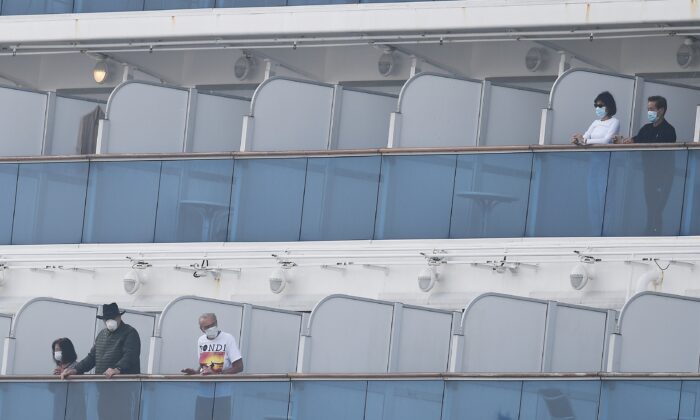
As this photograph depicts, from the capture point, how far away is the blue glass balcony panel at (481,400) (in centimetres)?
2561

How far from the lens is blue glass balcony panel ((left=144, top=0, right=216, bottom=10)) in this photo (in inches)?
1297

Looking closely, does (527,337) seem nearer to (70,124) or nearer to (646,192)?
(646,192)

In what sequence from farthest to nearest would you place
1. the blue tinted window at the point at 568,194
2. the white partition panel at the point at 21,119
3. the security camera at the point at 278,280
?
the white partition panel at the point at 21,119
the security camera at the point at 278,280
the blue tinted window at the point at 568,194

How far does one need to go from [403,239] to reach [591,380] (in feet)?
15.9

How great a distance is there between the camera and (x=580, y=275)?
28.5m

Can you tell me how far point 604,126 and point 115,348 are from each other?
5.45 metres

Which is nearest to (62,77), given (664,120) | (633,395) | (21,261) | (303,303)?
(21,261)

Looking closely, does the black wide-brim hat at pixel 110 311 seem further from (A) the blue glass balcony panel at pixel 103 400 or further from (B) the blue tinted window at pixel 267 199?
(B) the blue tinted window at pixel 267 199

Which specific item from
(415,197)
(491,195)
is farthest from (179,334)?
(491,195)

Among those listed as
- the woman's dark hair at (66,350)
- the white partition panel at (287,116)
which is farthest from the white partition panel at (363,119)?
the woman's dark hair at (66,350)

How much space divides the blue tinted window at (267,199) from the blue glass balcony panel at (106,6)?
10.9 ft

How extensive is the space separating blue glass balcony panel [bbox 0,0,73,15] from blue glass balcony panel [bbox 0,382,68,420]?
6546mm

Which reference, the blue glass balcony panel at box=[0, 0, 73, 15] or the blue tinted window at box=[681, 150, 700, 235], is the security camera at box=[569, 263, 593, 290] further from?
the blue glass balcony panel at box=[0, 0, 73, 15]

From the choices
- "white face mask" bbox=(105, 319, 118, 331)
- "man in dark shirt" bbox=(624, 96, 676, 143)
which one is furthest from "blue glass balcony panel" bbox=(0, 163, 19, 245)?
"man in dark shirt" bbox=(624, 96, 676, 143)
